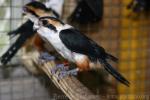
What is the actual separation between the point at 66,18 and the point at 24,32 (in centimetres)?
22

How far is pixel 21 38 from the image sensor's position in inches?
55.5

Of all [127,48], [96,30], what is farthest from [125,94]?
[96,30]

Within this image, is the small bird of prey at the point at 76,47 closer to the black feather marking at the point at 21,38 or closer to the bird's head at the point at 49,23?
the bird's head at the point at 49,23

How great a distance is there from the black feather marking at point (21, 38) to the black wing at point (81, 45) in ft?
0.91

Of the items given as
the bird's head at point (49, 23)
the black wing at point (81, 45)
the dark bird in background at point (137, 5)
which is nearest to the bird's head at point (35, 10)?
the bird's head at point (49, 23)

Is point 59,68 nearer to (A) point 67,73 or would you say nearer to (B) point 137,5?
(A) point 67,73

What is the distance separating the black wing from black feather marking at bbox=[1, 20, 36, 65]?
0.91 ft

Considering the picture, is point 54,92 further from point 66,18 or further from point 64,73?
point 64,73

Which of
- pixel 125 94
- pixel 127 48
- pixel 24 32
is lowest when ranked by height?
pixel 125 94

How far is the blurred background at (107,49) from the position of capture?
5.10ft

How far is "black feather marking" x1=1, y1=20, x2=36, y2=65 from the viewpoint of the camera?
1390 millimetres

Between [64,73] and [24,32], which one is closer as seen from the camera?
[64,73]

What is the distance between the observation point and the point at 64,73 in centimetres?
113

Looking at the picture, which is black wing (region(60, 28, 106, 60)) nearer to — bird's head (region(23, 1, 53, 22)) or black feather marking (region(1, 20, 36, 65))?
bird's head (region(23, 1, 53, 22))
